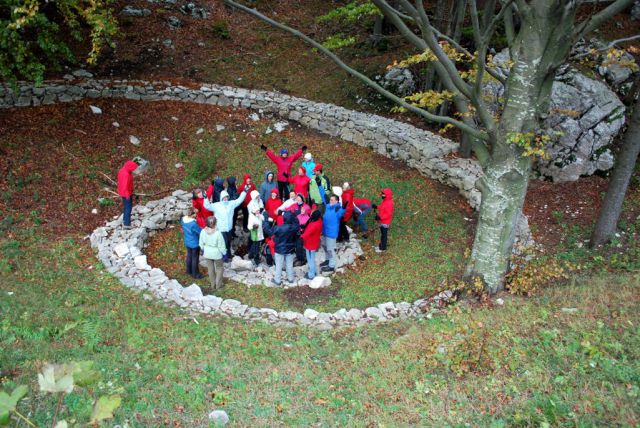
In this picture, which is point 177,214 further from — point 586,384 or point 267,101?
point 586,384

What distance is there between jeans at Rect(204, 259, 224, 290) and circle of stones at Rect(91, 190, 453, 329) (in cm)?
42

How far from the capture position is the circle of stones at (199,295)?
963cm

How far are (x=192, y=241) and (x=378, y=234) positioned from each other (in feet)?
15.9

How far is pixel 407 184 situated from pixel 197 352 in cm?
897

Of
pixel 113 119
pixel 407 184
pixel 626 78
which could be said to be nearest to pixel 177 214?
pixel 113 119

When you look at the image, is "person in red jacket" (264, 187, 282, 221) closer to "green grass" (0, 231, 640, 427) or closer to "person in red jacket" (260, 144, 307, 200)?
"person in red jacket" (260, 144, 307, 200)

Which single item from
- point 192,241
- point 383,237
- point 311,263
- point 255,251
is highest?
point 383,237

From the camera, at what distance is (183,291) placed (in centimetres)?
1009

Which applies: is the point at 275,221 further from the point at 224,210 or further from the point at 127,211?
the point at 127,211

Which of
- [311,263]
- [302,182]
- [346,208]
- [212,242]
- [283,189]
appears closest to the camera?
[212,242]

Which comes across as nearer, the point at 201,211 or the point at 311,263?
the point at 311,263

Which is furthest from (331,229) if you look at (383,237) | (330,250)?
(383,237)

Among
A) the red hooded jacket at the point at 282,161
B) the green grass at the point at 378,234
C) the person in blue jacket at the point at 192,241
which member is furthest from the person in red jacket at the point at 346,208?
A: the person in blue jacket at the point at 192,241

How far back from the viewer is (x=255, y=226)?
1112 centimetres
